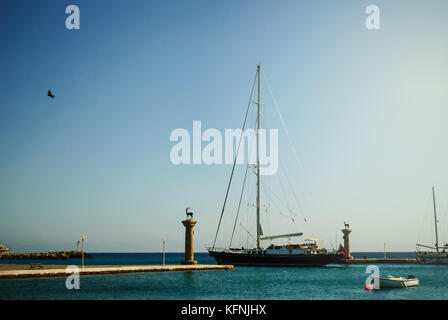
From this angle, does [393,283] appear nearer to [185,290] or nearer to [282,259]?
[185,290]

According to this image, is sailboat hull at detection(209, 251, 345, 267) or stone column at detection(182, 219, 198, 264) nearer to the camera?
stone column at detection(182, 219, 198, 264)

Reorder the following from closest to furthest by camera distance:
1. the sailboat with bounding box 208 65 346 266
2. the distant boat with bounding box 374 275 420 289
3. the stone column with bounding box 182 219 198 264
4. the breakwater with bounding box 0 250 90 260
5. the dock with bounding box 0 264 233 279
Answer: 1. the distant boat with bounding box 374 275 420 289
2. the dock with bounding box 0 264 233 279
3. the stone column with bounding box 182 219 198 264
4. the sailboat with bounding box 208 65 346 266
5. the breakwater with bounding box 0 250 90 260

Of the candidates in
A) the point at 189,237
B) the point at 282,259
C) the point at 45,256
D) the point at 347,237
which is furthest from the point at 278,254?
the point at 45,256

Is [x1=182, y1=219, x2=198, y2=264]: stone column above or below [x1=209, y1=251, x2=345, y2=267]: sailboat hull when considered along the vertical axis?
above

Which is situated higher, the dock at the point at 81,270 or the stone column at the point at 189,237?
the stone column at the point at 189,237

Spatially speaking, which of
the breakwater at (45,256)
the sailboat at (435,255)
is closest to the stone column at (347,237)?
the sailboat at (435,255)

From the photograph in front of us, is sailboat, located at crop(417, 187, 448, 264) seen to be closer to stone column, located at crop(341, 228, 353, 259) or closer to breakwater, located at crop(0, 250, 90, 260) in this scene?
stone column, located at crop(341, 228, 353, 259)

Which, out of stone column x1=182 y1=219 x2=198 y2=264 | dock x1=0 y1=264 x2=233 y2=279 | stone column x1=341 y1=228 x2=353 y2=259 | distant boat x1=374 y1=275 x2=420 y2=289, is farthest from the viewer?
stone column x1=341 y1=228 x2=353 y2=259

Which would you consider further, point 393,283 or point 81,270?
point 81,270

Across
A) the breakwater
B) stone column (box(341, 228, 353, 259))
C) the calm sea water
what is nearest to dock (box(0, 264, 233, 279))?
the calm sea water

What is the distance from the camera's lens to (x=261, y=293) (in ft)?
116

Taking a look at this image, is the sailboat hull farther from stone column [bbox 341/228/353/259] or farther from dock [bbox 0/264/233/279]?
stone column [bbox 341/228/353/259]

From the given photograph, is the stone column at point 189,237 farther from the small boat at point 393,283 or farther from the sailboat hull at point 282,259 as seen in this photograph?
the small boat at point 393,283
